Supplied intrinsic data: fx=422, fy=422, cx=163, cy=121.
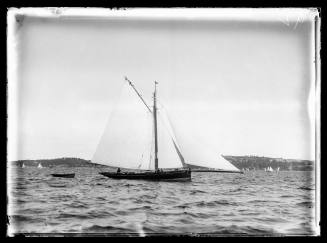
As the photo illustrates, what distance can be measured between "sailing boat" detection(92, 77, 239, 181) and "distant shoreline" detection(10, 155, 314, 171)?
456 millimetres

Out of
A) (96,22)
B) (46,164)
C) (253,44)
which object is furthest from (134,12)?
(46,164)

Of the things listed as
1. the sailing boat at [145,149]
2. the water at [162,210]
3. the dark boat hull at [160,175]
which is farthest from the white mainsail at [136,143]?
the water at [162,210]

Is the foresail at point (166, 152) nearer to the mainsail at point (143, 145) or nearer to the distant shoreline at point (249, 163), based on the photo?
the mainsail at point (143, 145)

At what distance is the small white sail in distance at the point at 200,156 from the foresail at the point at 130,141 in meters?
0.72

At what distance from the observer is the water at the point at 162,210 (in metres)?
6.09

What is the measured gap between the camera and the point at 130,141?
366 inches

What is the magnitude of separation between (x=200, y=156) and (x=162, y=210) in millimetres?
2608

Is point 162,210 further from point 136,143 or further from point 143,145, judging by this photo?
point 143,145

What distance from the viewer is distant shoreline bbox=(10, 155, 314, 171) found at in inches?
247

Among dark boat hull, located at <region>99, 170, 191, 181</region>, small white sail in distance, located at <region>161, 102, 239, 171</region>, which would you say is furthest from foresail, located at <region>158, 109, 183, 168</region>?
small white sail in distance, located at <region>161, 102, 239, 171</region>

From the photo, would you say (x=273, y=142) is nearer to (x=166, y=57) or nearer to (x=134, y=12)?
(x=166, y=57)

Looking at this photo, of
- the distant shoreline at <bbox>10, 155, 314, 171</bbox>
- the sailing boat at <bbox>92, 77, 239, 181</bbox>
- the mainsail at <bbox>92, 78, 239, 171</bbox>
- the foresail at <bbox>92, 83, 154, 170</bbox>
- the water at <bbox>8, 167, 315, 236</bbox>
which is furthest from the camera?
the sailing boat at <bbox>92, 77, 239, 181</bbox>

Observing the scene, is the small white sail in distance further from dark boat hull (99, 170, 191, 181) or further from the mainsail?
dark boat hull (99, 170, 191, 181)

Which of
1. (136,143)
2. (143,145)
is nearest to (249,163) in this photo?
(136,143)
